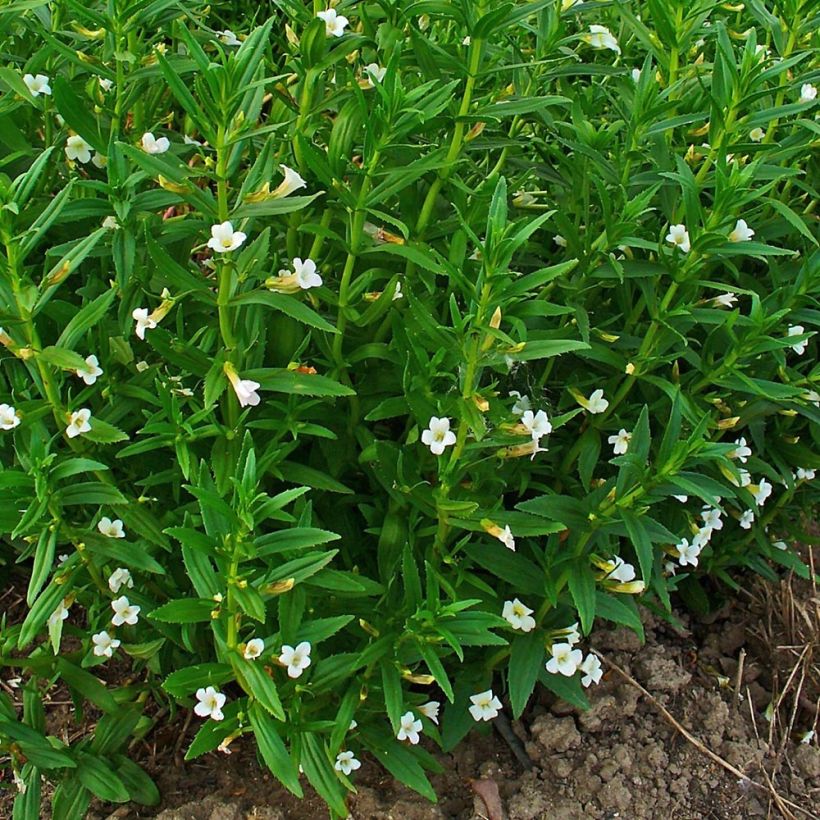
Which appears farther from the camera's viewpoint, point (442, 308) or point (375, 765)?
point (375, 765)

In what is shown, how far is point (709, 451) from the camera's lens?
2.50 metres

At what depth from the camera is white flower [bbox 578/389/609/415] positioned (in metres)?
2.95

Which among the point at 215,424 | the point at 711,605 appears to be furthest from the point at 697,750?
the point at 215,424

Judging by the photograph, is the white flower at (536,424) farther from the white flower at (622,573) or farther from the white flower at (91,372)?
the white flower at (91,372)

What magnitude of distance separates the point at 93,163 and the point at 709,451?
188cm

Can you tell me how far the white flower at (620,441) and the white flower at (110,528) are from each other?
140cm

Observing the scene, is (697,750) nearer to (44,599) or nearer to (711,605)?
(711,605)

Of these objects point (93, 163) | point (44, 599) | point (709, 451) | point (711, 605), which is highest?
point (93, 163)

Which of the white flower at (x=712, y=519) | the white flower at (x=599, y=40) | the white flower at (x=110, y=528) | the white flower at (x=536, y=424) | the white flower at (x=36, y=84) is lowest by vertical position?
the white flower at (x=712, y=519)

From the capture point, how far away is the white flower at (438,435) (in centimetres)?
247

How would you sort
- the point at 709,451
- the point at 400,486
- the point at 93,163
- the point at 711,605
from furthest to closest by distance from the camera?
the point at 711,605 < the point at 93,163 < the point at 400,486 < the point at 709,451

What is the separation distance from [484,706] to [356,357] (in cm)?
110

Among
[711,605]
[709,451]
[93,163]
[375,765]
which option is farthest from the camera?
[711,605]

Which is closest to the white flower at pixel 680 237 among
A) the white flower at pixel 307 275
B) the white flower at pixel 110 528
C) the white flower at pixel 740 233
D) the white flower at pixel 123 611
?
the white flower at pixel 740 233
